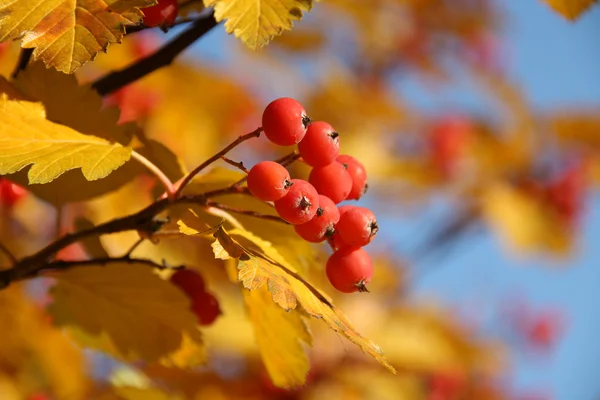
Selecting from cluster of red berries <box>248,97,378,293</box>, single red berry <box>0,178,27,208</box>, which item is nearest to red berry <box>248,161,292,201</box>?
cluster of red berries <box>248,97,378,293</box>

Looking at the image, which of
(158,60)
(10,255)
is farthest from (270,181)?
(10,255)

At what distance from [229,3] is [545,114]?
10.5 ft

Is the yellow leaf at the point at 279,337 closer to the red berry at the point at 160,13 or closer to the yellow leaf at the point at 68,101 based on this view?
the yellow leaf at the point at 68,101

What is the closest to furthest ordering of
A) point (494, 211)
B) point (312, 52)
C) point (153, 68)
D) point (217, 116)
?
1. point (153, 68)
2. point (494, 211)
3. point (217, 116)
4. point (312, 52)

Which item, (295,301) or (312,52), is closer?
(295,301)

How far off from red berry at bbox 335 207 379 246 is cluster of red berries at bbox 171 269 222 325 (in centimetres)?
42

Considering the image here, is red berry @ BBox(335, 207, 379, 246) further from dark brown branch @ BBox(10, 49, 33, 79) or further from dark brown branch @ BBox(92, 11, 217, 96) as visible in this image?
dark brown branch @ BBox(10, 49, 33, 79)

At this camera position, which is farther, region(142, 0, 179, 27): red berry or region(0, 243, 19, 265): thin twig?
region(0, 243, 19, 265): thin twig

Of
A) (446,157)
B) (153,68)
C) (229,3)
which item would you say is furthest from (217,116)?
(229,3)

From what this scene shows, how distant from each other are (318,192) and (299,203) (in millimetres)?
96

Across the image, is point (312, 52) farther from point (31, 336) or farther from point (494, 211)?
point (31, 336)

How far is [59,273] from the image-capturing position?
119 cm

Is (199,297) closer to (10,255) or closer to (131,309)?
(131,309)

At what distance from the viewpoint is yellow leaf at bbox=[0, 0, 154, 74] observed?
818mm
